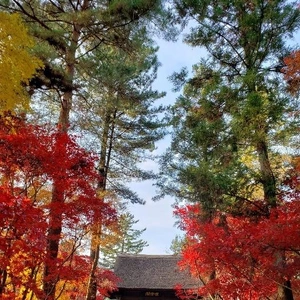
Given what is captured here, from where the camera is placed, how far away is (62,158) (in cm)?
718

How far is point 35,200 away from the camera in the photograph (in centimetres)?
714

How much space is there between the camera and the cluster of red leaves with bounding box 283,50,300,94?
824cm

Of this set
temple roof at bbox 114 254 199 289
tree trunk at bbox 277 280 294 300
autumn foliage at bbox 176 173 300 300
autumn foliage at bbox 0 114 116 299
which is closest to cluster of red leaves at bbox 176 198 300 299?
autumn foliage at bbox 176 173 300 300

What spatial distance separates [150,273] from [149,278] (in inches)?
18.9

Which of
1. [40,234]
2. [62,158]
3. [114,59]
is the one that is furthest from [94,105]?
[40,234]

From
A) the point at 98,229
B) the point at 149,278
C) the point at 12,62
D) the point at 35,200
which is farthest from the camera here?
the point at 149,278

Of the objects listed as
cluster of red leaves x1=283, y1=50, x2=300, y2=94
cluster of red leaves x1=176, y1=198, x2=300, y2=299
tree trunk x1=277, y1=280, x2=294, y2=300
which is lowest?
tree trunk x1=277, y1=280, x2=294, y2=300

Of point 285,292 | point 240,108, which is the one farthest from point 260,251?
point 240,108

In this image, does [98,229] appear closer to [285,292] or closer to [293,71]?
[285,292]

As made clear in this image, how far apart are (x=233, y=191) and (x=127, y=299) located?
37.0 ft

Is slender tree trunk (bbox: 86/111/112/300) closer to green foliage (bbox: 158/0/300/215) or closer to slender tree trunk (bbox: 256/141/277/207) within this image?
green foliage (bbox: 158/0/300/215)

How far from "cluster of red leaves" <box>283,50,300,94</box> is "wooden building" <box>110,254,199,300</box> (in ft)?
37.7

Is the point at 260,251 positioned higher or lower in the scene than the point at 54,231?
lower

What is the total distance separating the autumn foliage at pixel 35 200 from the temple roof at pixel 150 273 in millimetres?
9735
